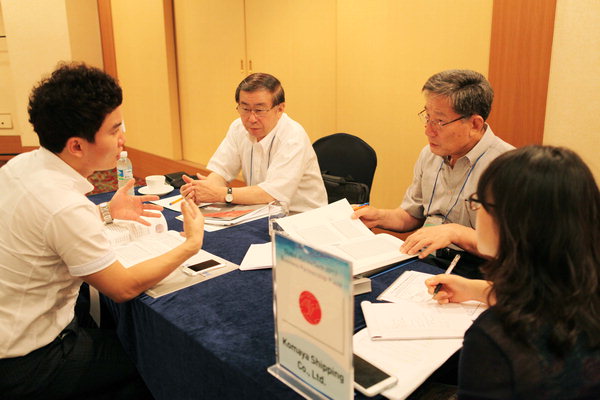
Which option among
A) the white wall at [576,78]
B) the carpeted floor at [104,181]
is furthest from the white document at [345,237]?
the carpeted floor at [104,181]

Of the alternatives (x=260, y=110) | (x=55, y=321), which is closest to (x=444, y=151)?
(x=260, y=110)

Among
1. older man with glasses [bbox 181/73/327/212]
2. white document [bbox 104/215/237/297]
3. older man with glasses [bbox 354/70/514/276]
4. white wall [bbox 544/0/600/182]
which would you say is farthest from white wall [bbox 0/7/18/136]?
white wall [bbox 544/0/600/182]

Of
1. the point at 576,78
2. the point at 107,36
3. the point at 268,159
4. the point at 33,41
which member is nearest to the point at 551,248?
the point at 268,159

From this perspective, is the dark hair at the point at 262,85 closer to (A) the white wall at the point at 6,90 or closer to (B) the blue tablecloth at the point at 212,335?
(B) the blue tablecloth at the point at 212,335

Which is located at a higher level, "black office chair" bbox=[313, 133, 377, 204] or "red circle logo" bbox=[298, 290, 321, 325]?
"red circle logo" bbox=[298, 290, 321, 325]

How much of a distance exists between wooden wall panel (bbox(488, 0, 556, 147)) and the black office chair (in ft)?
2.63

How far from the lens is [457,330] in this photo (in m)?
1.20

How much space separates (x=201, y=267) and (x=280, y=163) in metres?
0.97

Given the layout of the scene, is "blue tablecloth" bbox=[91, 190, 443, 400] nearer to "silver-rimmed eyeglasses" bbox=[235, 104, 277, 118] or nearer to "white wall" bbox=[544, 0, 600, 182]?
"silver-rimmed eyeglasses" bbox=[235, 104, 277, 118]

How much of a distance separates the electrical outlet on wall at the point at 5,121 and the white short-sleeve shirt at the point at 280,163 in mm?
4496

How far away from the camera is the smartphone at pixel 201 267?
62.9 inches

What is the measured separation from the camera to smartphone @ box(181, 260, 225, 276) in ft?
5.25

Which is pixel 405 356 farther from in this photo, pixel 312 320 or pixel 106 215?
pixel 106 215

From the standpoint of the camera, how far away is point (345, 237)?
5.66 ft
